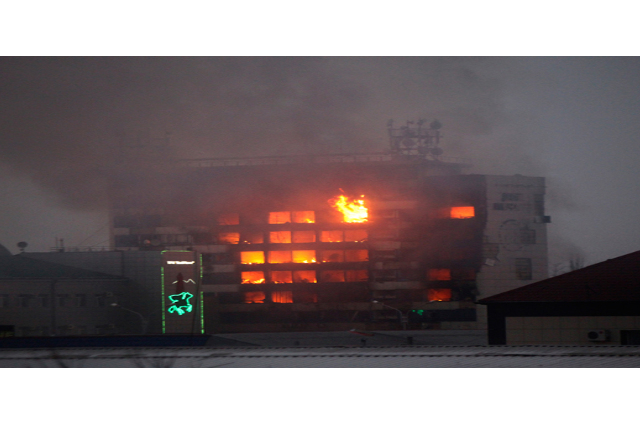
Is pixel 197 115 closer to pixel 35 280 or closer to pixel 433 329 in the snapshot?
pixel 35 280

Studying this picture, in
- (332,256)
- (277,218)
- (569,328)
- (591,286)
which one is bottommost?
(569,328)

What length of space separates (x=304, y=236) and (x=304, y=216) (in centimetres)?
66

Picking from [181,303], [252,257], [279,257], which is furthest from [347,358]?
[181,303]

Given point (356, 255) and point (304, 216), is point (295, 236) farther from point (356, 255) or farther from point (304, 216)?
point (356, 255)

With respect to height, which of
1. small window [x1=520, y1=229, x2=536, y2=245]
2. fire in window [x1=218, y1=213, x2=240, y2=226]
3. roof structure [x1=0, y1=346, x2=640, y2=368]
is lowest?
roof structure [x1=0, y1=346, x2=640, y2=368]

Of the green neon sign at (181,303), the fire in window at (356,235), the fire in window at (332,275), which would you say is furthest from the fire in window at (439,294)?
the green neon sign at (181,303)

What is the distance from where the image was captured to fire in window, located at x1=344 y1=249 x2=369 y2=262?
2067 centimetres

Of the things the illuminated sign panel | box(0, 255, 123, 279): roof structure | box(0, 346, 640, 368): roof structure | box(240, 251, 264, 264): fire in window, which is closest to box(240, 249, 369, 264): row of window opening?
box(240, 251, 264, 264): fire in window

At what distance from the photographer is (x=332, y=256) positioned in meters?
20.7

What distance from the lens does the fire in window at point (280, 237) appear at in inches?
813

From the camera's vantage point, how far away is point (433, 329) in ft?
66.8

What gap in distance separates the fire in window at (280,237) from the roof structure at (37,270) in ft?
17.7

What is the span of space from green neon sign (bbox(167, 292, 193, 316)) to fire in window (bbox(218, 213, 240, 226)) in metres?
2.51

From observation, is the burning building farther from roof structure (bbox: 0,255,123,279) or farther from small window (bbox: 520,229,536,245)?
roof structure (bbox: 0,255,123,279)
